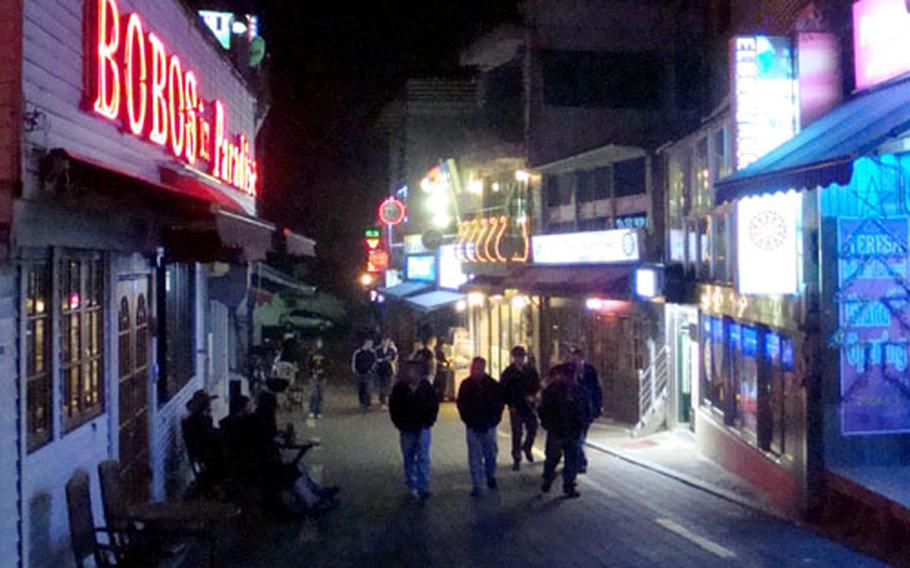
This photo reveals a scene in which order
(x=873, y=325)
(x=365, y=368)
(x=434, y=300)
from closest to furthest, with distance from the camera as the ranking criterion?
1. (x=873, y=325)
2. (x=365, y=368)
3. (x=434, y=300)

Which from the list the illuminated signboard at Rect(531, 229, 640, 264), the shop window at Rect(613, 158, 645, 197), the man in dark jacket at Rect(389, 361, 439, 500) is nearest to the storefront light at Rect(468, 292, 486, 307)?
the illuminated signboard at Rect(531, 229, 640, 264)

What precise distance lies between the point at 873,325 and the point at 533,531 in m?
4.44

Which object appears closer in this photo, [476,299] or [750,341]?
[750,341]

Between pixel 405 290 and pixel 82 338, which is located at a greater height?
pixel 405 290

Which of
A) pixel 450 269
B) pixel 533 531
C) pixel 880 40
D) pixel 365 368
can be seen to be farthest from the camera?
pixel 450 269

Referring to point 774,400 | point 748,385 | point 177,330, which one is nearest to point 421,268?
point 177,330

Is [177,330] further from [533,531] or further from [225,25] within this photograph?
[225,25]

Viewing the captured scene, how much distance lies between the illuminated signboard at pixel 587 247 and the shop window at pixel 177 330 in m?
8.31

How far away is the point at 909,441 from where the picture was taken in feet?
38.0

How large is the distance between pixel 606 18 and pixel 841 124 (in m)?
14.7

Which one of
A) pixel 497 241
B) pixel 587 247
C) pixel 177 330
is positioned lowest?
pixel 177 330

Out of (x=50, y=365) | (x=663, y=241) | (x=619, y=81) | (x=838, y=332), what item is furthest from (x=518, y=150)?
(x=50, y=365)

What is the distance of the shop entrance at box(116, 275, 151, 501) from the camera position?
10.4 meters

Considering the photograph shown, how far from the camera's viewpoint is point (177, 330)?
14031 mm
